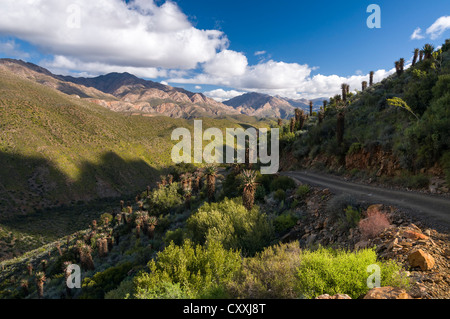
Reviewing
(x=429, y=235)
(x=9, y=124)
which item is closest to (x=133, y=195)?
(x=9, y=124)

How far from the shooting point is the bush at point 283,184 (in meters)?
19.6

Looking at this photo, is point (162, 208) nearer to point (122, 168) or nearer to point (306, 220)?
point (306, 220)

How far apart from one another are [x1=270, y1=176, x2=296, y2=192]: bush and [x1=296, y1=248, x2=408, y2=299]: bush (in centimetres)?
1355

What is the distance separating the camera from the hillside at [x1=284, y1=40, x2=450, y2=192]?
A: 475 inches

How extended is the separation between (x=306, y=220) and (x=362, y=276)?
7727mm

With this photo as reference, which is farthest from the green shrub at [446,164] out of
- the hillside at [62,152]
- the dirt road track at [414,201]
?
the hillside at [62,152]

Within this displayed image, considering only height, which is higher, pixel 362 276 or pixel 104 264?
pixel 362 276

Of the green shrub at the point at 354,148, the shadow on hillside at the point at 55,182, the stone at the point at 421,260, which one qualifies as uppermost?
the green shrub at the point at 354,148

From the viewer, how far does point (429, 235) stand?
23.9 feet

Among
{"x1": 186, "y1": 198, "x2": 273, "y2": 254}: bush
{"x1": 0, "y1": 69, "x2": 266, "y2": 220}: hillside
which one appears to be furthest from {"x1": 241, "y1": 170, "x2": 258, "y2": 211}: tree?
{"x1": 0, "y1": 69, "x2": 266, "y2": 220}: hillside

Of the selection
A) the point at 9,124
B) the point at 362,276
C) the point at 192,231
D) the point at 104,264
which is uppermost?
the point at 9,124

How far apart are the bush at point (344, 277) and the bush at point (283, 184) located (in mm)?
13551

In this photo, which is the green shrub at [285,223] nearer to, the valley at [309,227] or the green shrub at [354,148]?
the valley at [309,227]

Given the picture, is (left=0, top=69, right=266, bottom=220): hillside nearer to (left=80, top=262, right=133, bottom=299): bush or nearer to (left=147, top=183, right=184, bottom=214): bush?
(left=147, top=183, right=184, bottom=214): bush
